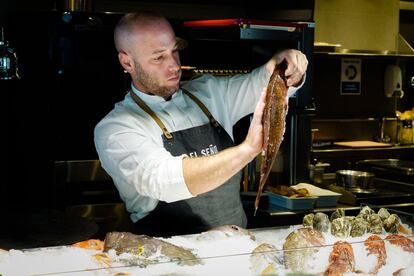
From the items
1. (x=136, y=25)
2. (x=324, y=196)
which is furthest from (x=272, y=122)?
(x=324, y=196)

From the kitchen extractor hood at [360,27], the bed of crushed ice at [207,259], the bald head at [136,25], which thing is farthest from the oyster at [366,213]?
the kitchen extractor hood at [360,27]

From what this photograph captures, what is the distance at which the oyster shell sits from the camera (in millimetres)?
2324

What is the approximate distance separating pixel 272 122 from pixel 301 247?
48cm

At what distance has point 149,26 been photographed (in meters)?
3.06

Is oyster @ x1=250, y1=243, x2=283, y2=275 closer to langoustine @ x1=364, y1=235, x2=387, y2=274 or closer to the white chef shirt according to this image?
langoustine @ x1=364, y1=235, x2=387, y2=274

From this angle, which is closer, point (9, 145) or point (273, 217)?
point (273, 217)

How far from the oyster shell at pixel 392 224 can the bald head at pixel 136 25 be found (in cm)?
134

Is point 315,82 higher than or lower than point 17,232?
higher

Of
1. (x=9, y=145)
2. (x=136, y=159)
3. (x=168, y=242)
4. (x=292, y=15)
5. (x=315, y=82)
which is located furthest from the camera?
(x=315, y=82)

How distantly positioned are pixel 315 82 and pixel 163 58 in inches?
142

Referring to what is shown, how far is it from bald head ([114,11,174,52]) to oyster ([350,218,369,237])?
130 cm

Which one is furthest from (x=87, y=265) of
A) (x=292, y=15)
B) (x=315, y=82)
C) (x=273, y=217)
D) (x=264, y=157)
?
(x=315, y=82)

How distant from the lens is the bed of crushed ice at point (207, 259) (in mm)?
1630

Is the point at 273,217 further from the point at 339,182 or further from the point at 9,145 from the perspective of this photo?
the point at 9,145
